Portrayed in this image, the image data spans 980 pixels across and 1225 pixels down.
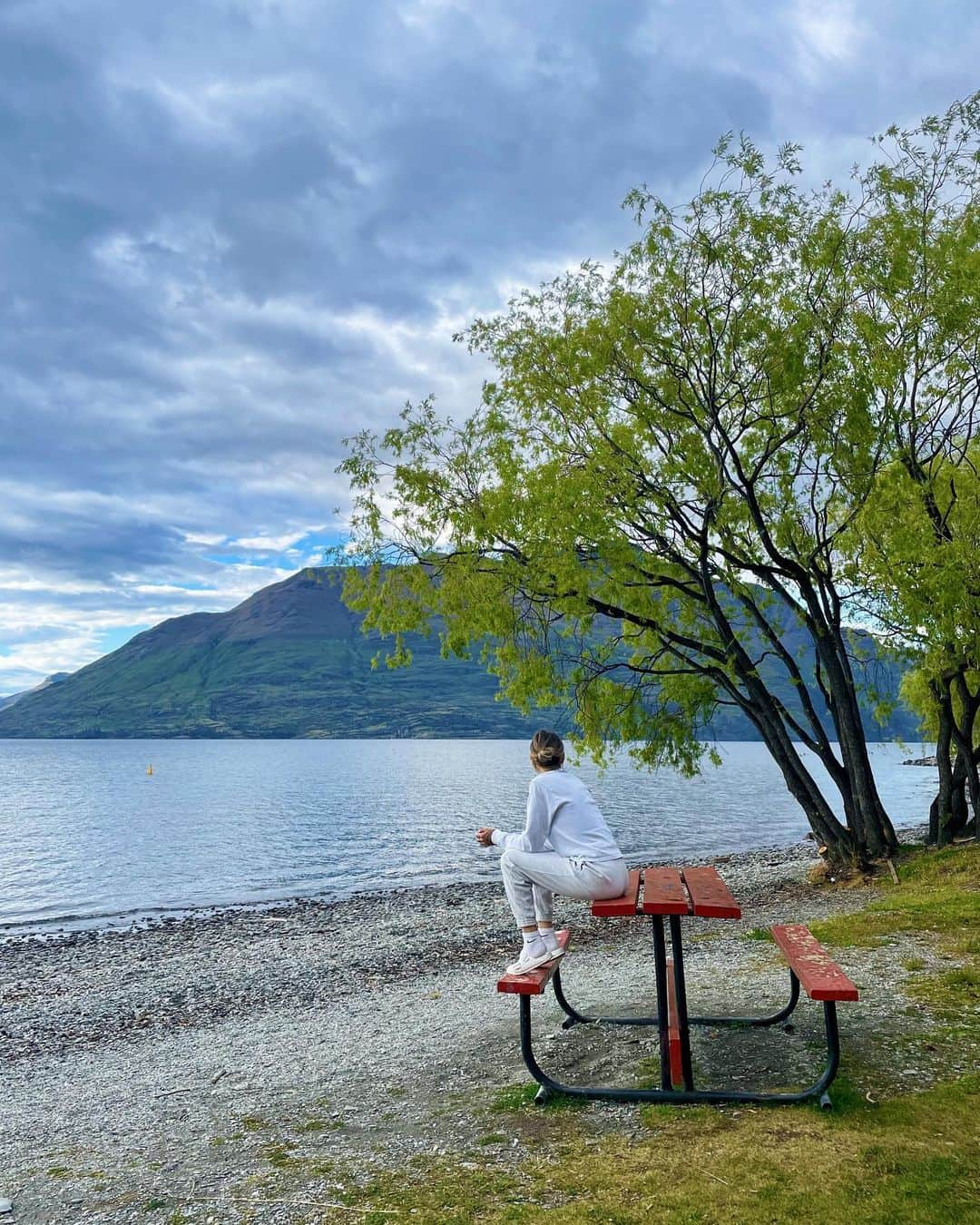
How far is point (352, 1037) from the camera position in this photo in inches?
423

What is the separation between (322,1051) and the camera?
10180 millimetres

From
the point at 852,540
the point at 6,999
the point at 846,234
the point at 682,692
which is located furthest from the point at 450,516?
the point at 6,999

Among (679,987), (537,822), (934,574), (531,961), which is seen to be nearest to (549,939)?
(531,961)

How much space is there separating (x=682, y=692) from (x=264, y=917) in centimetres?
1408

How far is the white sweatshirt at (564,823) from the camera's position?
730cm

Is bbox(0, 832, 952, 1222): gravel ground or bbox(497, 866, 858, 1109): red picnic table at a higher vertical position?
bbox(497, 866, 858, 1109): red picnic table

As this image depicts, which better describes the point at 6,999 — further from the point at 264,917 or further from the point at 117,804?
the point at 117,804

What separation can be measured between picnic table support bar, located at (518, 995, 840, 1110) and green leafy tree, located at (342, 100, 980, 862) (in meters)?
12.0

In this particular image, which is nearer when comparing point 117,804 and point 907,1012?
point 907,1012

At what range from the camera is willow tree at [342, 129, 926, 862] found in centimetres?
1825

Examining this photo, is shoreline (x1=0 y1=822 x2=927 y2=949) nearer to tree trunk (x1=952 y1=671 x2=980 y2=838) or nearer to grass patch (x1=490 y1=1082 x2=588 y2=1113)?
tree trunk (x1=952 y1=671 x2=980 y2=838)

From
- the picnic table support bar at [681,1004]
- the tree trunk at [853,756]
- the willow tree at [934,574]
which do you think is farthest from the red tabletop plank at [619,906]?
the tree trunk at [853,756]

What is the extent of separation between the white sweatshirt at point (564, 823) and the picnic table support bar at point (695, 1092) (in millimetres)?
1189

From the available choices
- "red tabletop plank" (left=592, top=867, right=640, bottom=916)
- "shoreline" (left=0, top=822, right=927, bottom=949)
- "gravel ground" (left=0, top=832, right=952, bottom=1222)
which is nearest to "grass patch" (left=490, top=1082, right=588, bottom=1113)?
"gravel ground" (left=0, top=832, right=952, bottom=1222)
